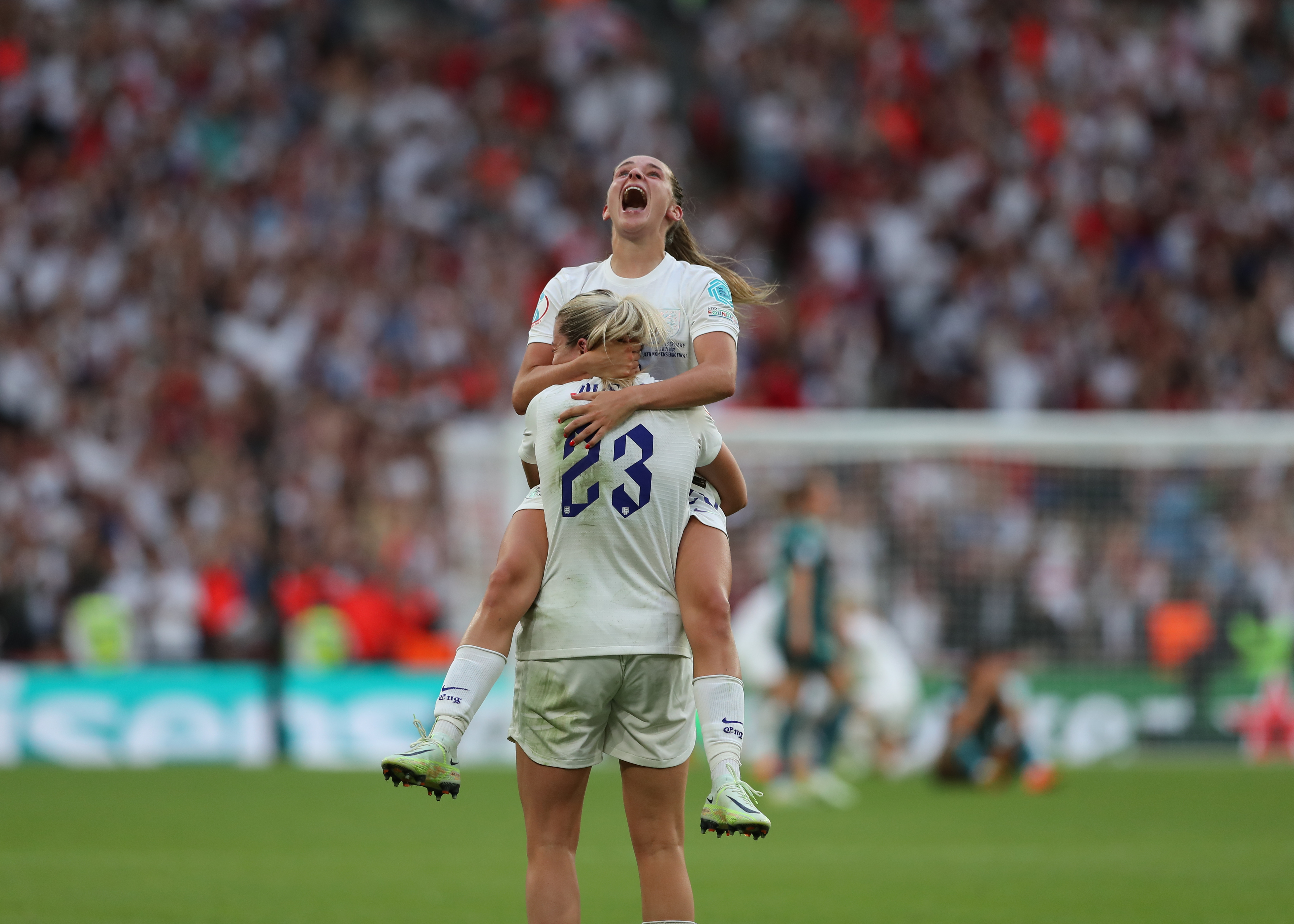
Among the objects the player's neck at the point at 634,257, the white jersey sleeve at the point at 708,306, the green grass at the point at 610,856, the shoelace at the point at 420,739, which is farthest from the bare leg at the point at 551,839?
the green grass at the point at 610,856

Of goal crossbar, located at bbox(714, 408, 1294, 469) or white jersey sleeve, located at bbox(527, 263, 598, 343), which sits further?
goal crossbar, located at bbox(714, 408, 1294, 469)

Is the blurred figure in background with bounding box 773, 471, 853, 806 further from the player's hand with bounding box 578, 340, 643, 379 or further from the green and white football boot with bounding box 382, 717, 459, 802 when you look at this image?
the green and white football boot with bounding box 382, 717, 459, 802

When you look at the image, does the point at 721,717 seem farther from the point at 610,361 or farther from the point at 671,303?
the point at 671,303

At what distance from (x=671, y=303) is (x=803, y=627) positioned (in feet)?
27.7

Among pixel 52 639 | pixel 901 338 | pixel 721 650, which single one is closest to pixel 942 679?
pixel 901 338

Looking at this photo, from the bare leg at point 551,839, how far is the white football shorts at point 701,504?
0.70m

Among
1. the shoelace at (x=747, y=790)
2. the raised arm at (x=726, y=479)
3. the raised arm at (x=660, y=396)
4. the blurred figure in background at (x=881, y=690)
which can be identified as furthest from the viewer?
the blurred figure in background at (x=881, y=690)

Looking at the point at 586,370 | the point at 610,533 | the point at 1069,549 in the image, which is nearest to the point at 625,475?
the point at 610,533

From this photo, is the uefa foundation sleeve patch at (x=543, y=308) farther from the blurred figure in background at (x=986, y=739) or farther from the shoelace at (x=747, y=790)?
the blurred figure in background at (x=986, y=739)

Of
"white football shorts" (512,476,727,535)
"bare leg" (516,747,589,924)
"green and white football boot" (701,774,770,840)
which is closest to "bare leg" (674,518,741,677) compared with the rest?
"white football shorts" (512,476,727,535)

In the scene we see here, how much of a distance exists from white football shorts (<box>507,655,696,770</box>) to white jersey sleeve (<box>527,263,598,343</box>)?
0.98 meters

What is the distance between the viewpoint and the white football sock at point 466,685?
4973 millimetres

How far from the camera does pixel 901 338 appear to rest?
70.4ft

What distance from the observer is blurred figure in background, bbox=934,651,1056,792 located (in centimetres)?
1484
